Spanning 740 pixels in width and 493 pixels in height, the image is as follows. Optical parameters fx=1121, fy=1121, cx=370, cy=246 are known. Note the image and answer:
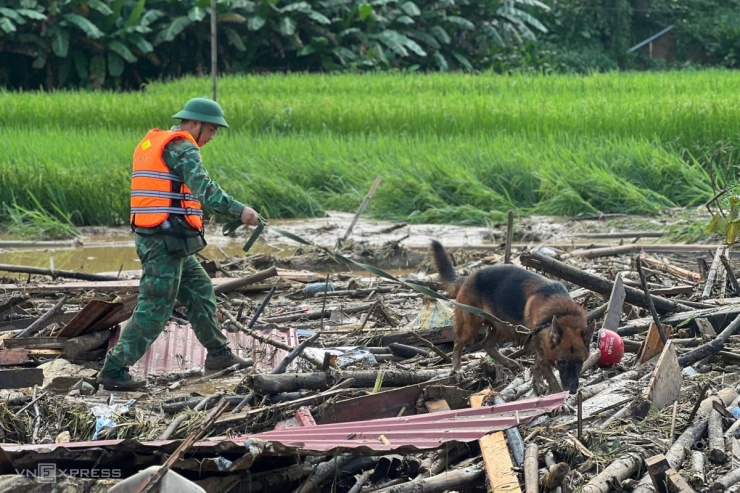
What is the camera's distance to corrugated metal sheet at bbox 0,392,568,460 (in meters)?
3.96

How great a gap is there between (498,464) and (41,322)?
136 inches

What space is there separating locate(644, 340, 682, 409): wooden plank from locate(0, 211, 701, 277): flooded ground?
15.2ft

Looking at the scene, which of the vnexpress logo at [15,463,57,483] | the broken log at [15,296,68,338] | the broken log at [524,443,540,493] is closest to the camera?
the broken log at [524,443,540,493]

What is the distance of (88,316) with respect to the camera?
6.11 m

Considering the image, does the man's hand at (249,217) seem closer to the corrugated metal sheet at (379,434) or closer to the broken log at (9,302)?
the corrugated metal sheet at (379,434)

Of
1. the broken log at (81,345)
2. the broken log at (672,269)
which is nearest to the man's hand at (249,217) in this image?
the broken log at (81,345)

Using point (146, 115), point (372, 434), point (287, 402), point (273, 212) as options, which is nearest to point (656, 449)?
point (372, 434)

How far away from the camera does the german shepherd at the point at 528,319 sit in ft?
16.6

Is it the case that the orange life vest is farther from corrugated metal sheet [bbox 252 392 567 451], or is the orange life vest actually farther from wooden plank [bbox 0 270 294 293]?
corrugated metal sheet [bbox 252 392 567 451]

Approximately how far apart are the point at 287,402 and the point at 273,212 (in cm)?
695

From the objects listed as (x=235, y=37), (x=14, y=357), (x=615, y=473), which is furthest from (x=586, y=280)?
(x=235, y=37)

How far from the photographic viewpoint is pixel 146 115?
1568cm

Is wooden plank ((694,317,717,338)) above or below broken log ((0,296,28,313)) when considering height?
above

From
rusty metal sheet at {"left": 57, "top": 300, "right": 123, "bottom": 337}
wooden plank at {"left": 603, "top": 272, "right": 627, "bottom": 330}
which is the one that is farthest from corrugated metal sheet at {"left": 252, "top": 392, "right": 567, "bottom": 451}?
rusty metal sheet at {"left": 57, "top": 300, "right": 123, "bottom": 337}
